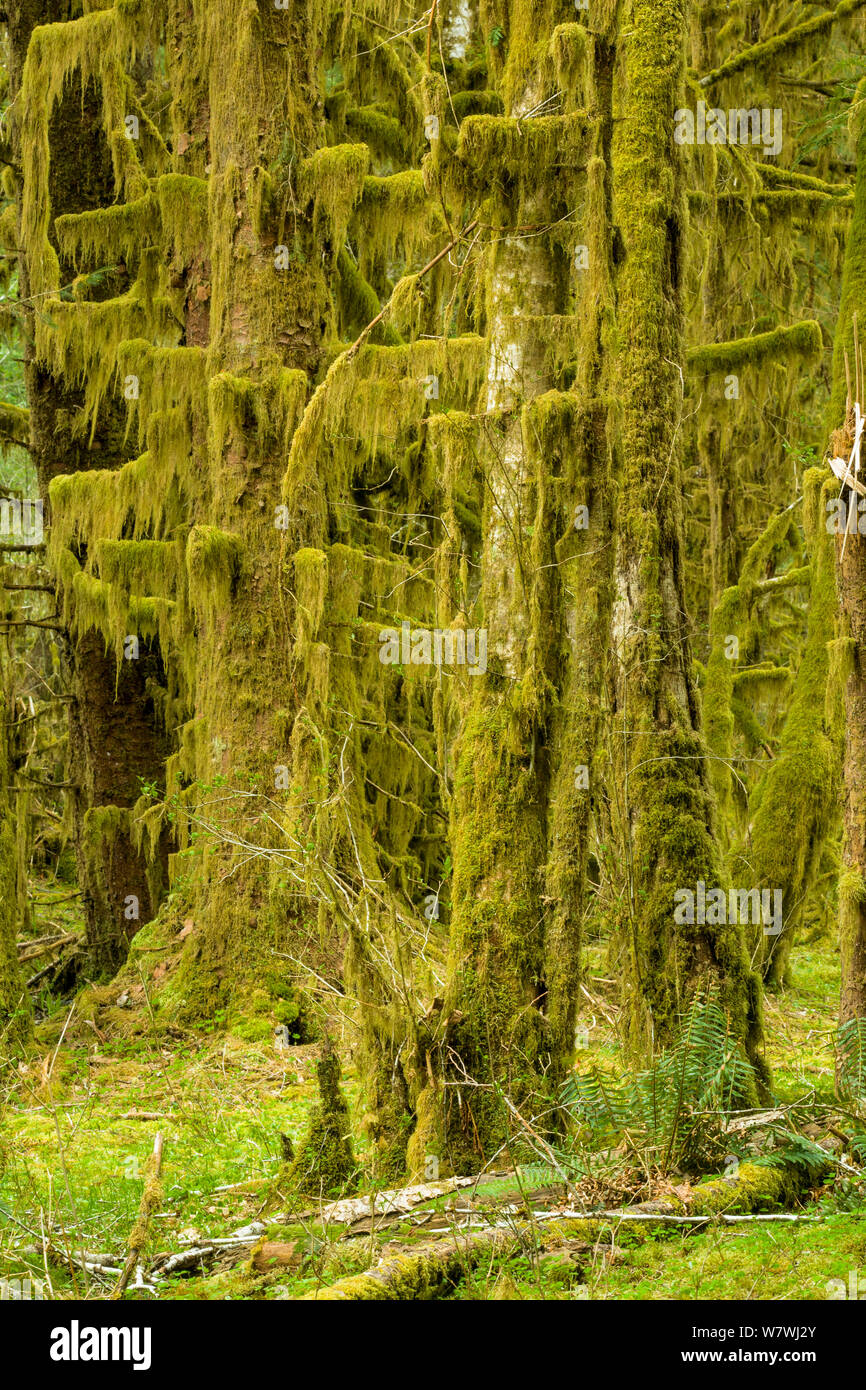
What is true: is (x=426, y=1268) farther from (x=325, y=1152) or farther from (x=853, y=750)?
(x=853, y=750)

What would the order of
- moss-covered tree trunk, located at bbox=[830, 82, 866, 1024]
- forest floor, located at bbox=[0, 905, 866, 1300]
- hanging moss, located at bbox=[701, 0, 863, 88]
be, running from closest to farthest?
forest floor, located at bbox=[0, 905, 866, 1300] < moss-covered tree trunk, located at bbox=[830, 82, 866, 1024] < hanging moss, located at bbox=[701, 0, 863, 88]

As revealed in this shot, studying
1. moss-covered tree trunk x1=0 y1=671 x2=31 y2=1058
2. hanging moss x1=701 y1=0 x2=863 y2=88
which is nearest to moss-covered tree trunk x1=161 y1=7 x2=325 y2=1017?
moss-covered tree trunk x1=0 y1=671 x2=31 y2=1058

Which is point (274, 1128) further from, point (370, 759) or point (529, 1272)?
point (370, 759)

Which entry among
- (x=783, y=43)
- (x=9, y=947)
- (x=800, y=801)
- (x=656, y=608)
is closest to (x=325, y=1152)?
(x=656, y=608)

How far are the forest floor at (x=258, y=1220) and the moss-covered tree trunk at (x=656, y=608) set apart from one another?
76 centimetres

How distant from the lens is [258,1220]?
525cm

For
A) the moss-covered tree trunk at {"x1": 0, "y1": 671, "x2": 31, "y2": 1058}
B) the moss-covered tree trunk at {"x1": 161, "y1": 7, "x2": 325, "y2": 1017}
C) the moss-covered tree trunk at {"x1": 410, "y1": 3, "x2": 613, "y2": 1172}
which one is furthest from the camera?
the moss-covered tree trunk at {"x1": 161, "y1": 7, "x2": 325, "y2": 1017}

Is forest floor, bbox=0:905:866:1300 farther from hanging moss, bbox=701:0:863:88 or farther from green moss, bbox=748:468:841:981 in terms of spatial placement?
hanging moss, bbox=701:0:863:88

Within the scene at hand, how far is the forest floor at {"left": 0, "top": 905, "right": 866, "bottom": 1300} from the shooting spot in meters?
4.37

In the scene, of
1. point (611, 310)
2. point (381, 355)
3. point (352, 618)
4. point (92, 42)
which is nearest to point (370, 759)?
point (352, 618)

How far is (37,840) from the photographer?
16.3m

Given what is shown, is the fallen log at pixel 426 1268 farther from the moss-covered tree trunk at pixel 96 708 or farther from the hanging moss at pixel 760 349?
the hanging moss at pixel 760 349

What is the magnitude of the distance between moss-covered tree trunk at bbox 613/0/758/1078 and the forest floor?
2.49 ft

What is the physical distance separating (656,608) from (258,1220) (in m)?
3.29
